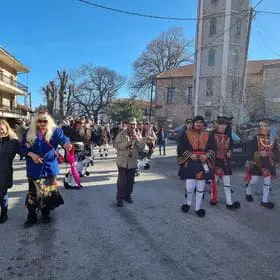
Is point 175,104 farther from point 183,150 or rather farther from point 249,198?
point 183,150

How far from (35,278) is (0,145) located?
2492 mm

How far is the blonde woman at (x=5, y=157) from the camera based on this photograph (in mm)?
5234

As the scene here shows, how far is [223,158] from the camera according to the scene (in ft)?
21.9

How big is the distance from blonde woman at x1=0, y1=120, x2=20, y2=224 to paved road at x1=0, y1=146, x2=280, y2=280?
0.39 meters

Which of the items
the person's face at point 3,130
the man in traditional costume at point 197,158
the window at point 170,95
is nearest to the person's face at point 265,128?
the man in traditional costume at point 197,158

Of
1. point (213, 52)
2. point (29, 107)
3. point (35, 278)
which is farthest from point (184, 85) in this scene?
point (35, 278)

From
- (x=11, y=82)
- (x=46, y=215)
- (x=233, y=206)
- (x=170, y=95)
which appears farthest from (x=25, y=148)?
(x=170, y=95)

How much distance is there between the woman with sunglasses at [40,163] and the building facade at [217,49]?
3567 centimetres

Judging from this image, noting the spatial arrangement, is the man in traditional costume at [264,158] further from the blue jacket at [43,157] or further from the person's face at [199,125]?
the blue jacket at [43,157]

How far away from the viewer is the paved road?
3.71m

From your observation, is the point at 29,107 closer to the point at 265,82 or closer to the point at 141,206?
the point at 265,82

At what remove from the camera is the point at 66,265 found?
12.5 ft

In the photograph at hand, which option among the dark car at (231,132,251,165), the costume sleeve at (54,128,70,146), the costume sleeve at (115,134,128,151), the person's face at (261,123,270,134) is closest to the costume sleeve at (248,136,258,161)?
the person's face at (261,123,270,134)

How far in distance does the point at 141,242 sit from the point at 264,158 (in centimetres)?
360
